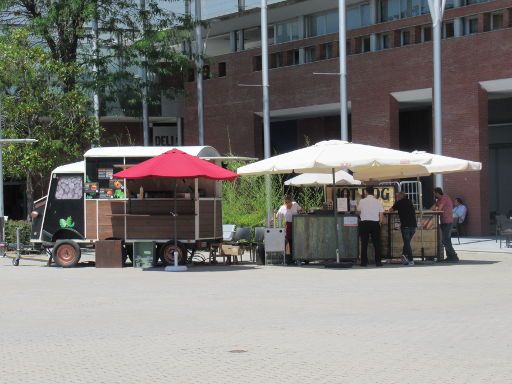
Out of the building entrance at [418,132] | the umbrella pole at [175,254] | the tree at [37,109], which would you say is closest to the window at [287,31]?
the building entrance at [418,132]

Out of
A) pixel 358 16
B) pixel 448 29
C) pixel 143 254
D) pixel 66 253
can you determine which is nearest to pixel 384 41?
pixel 358 16

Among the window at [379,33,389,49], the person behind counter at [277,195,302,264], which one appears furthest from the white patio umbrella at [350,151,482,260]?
the window at [379,33,389,49]

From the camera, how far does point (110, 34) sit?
128 feet

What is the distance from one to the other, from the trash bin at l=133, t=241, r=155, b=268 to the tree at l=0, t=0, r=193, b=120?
43.2 feet

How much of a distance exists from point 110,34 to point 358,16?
33.2 ft

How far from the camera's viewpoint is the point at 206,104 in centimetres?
4866

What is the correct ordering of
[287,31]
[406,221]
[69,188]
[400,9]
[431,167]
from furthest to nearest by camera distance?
1. [287,31]
2. [400,9]
3. [69,188]
4. [431,167]
5. [406,221]

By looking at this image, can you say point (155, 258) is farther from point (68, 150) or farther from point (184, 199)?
point (68, 150)

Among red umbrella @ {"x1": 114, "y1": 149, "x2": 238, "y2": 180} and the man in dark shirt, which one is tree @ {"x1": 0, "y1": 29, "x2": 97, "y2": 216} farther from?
the man in dark shirt

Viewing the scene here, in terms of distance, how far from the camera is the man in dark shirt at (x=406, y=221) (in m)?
23.1

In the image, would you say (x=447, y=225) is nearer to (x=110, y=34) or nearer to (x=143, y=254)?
(x=143, y=254)

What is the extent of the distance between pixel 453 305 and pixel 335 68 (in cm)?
2777

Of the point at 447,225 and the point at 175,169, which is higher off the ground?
the point at 175,169

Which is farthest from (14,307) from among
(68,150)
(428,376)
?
(68,150)
